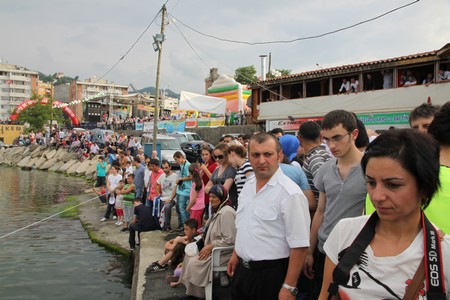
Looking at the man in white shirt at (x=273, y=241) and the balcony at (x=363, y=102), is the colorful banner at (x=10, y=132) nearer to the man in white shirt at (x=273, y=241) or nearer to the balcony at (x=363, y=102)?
the balcony at (x=363, y=102)

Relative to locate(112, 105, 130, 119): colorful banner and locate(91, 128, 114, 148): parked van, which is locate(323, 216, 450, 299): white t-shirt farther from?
locate(112, 105, 130, 119): colorful banner

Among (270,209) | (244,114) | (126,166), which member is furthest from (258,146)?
(244,114)

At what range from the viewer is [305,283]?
346cm

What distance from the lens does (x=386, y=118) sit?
696 inches

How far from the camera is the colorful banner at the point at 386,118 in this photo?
16969mm

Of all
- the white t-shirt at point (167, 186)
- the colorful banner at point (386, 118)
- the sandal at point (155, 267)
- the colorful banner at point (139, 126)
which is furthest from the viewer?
the colorful banner at point (139, 126)

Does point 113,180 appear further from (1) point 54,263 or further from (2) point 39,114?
(2) point 39,114

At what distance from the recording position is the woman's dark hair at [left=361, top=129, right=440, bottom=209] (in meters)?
1.54

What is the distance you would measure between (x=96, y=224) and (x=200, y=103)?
605 inches

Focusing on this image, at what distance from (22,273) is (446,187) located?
8228 millimetres

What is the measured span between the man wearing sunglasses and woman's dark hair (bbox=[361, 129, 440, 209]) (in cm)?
113

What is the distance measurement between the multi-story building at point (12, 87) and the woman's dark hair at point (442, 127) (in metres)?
115

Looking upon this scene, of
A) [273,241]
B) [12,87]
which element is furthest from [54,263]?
[12,87]

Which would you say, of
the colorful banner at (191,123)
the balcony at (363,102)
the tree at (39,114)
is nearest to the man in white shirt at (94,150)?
the colorful banner at (191,123)
